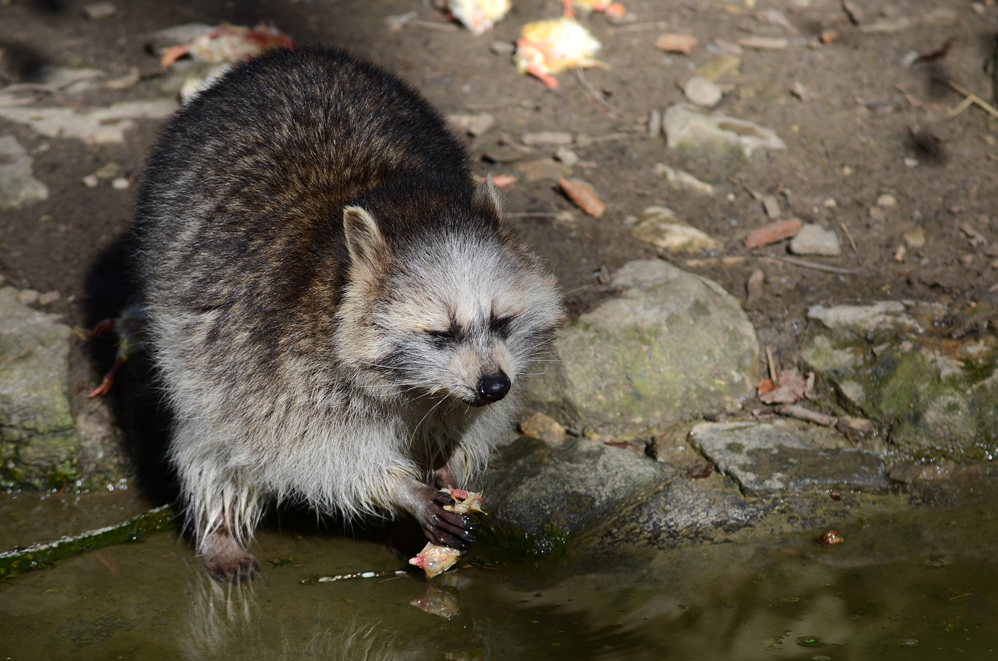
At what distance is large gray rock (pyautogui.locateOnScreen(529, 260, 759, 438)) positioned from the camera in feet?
14.4

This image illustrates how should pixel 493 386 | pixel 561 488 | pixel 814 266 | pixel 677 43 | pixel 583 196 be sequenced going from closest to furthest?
1. pixel 493 386
2. pixel 561 488
3. pixel 814 266
4. pixel 583 196
5. pixel 677 43

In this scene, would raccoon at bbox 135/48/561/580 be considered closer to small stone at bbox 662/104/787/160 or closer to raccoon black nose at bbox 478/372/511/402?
raccoon black nose at bbox 478/372/511/402

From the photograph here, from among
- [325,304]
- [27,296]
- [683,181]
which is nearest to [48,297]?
[27,296]

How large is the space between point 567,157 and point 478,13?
195cm

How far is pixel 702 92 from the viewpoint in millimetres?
6281

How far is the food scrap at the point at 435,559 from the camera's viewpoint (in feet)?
11.8

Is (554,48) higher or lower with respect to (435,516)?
higher

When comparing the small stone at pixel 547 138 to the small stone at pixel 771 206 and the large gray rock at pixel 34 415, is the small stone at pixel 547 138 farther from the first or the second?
the large gray rock at pixel 34 415

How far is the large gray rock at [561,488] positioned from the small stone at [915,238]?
2.15 meters

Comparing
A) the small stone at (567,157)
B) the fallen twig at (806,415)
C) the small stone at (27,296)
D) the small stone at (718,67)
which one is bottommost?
the fallen twig at (806,415)

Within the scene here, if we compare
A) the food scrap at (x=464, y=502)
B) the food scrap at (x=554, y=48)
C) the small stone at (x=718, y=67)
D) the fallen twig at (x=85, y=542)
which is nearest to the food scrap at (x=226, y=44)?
the food scrap at (x=554, y=48)

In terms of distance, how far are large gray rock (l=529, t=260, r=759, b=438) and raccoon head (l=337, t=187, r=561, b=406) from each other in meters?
1.02

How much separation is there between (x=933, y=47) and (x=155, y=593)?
20.3ft

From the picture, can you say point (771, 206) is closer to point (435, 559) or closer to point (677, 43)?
point (677, 43)
